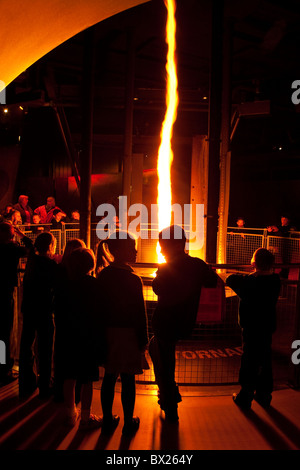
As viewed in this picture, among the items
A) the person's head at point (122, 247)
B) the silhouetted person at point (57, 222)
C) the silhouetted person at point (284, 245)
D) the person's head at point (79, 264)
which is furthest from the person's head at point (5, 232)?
the silhouetted person at point (284, 245)

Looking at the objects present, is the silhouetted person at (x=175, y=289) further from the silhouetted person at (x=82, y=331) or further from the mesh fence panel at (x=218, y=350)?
the mesh fence panel at (x=218, y=350)

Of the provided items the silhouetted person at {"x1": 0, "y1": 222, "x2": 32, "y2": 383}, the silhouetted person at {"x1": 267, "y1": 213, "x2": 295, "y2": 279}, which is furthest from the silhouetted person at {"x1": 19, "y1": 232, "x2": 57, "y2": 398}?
the silhouetted person at {"x1": 267, "y1": 213, "x2": 295, "y2": 279}

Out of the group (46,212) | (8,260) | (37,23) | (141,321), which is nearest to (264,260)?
(141,321)

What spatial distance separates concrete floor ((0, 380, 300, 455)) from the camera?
9.93 ft

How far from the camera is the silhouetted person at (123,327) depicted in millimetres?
3112

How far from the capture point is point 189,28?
935cm

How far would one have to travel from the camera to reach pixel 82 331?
3.23 metres

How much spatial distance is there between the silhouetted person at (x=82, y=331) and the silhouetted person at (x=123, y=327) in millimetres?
125

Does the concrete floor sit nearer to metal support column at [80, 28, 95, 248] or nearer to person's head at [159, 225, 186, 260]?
person's head at [159, 225, 186, 260]

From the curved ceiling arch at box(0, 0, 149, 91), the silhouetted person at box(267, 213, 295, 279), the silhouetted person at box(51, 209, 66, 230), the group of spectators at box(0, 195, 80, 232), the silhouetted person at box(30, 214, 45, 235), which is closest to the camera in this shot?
the curved ceiling arch at box(0, 0, 149, 91)

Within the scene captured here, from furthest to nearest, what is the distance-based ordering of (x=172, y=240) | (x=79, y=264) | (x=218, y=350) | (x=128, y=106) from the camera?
(x=128, y=106) < (x=218, y=350) < (x=172, y=240) < (x=79, y=264)

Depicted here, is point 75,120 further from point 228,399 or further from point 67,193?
point 228,399

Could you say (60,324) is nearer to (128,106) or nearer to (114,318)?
(114,318)

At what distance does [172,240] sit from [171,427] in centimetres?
161
